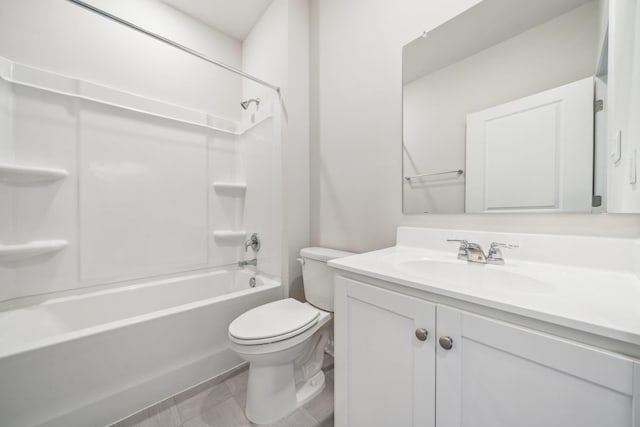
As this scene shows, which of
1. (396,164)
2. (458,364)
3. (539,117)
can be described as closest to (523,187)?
(539,117)

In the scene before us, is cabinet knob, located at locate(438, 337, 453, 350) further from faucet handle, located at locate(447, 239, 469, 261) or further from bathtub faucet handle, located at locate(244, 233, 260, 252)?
bathtub faucet handle, located at locate(244, 233, 260, 252)

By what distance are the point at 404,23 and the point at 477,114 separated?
2.13ft

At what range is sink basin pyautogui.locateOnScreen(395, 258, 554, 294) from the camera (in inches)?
28.8

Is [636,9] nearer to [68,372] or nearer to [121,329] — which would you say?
[121,329]

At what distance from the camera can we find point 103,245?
62.9 inches

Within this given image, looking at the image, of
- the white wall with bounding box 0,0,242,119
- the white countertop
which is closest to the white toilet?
the white countertop

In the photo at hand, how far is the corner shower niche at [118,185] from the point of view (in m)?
1.36

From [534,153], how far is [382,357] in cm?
93

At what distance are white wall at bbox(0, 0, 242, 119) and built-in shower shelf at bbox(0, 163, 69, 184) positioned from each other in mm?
671

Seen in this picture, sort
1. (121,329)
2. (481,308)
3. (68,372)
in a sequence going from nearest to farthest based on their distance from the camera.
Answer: (481,308) → (68,372) → (121,329)

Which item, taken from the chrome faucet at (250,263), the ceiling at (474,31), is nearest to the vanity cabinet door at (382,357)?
the ceiling at (474,31)

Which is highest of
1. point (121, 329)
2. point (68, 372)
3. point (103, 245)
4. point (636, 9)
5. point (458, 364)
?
point (636, 9)

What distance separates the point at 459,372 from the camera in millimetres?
578

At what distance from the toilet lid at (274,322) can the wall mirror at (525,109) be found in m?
0.80
